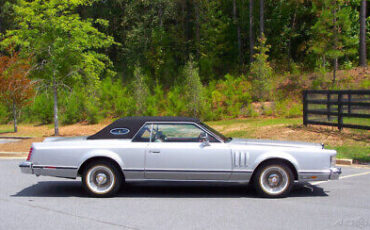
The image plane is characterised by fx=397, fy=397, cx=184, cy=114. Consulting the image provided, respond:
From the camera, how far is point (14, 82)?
21.3 m

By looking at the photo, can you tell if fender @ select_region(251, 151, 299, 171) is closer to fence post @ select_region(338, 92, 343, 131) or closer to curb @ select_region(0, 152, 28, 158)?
fence post @ select_region(338, 92, 343, 131)

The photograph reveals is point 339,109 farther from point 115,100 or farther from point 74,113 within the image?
point 74,113

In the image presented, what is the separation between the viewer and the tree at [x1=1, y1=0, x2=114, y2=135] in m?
17.2

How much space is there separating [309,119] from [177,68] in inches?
802

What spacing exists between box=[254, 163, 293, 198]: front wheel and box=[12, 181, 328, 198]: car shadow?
0.32 m

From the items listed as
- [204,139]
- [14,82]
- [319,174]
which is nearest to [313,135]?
[319,174]

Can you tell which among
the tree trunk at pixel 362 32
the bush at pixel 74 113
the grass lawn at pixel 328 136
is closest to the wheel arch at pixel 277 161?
the grass lawn at pixel 328 136

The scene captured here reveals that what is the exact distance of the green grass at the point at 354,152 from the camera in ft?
37.3

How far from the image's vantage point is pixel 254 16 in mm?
34688

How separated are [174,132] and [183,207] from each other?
1449 mm

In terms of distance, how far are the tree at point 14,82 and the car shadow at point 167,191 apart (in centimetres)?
1266

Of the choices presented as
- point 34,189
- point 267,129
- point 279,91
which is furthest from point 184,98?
point 34,189

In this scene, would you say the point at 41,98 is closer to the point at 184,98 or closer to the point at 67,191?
the point at 184,98

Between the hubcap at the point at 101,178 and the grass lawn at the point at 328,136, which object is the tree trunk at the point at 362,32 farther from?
the hubcap at the point at 101,178
